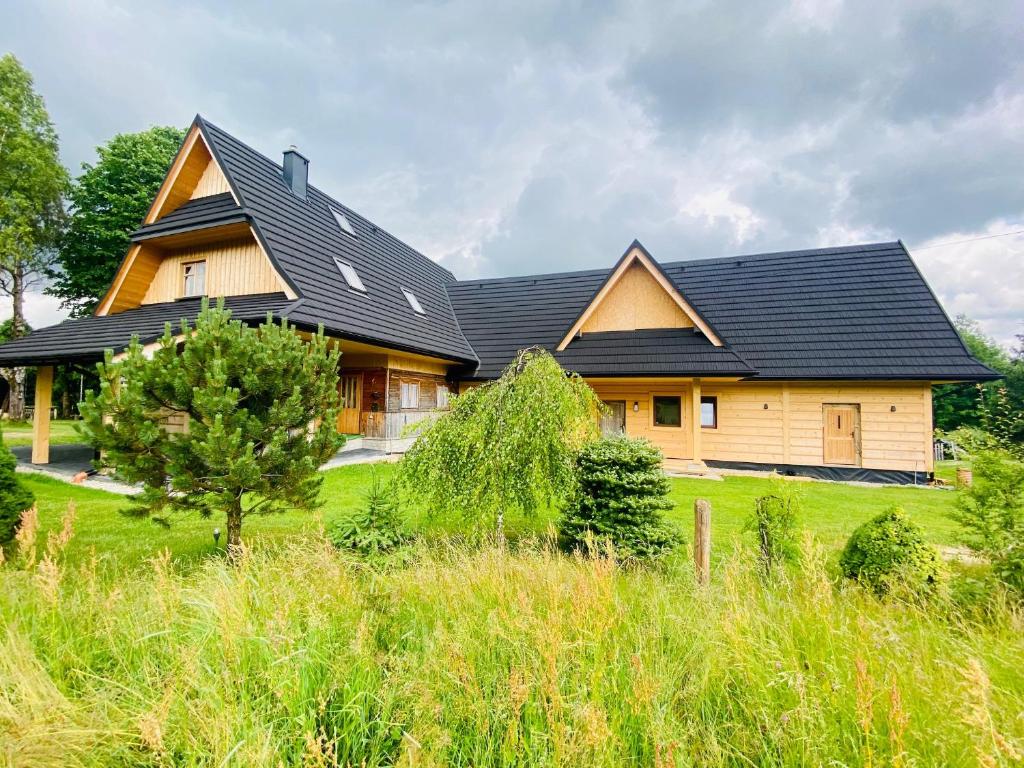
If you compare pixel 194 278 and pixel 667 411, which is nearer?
pixel 194 278

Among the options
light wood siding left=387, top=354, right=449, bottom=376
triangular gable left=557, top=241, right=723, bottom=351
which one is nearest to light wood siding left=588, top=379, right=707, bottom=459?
triangular gable left=557, top=241, right=723, bottom=351

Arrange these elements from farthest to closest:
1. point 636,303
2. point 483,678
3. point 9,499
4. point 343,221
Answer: point 343,221 → point 636,303 → point 9,499 → point 483,678

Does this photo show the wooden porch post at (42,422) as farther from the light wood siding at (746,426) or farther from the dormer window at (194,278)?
the light wood siding at (746,426)

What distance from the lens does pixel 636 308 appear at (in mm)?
13625

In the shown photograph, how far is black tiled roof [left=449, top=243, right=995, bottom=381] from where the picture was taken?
1187 cm

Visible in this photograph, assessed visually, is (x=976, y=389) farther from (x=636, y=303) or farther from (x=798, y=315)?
(x=636, y=303)

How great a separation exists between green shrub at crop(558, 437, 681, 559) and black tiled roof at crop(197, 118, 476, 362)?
7.61 metres

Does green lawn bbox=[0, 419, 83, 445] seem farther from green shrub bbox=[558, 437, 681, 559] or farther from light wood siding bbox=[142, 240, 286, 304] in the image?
green shrub bbox=[558, 437, 681, 559]

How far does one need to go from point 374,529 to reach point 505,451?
1.77 meters

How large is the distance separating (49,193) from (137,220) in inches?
143

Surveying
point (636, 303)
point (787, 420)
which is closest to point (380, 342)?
point (636, 303)

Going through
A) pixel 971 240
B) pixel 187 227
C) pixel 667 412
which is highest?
pixel 971 240

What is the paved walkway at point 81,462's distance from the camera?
9094 millimetres

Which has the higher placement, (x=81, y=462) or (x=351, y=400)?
(x=351, y=400)
